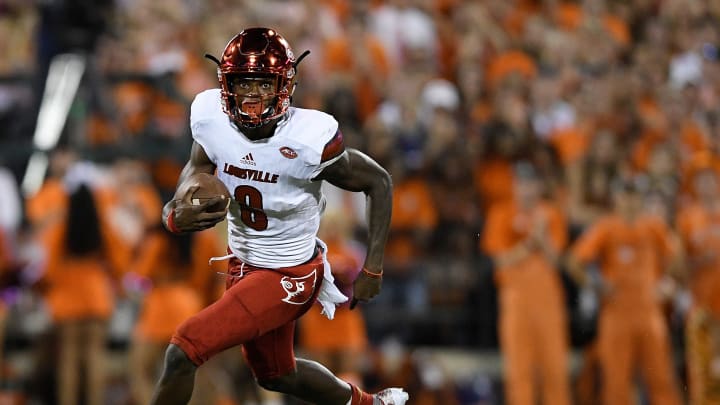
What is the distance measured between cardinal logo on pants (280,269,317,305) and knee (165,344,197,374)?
504 millimetres

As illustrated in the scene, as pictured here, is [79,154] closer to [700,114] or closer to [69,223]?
[69,223]

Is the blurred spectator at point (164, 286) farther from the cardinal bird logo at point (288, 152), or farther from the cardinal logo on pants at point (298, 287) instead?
the cardinal bird logo at point (288, 152)

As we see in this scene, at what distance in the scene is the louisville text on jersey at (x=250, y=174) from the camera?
196 inches

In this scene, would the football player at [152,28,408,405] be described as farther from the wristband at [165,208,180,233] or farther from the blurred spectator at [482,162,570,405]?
the blurred spectator at [482,162,570,405]

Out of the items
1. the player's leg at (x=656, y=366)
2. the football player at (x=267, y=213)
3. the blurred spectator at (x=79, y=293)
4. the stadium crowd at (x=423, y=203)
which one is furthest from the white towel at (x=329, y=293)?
the player's leg at (x=656, y=366)

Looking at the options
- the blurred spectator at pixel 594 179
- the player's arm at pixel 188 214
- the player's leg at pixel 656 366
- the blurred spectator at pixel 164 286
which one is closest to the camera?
the player's arm at pixel 188 214

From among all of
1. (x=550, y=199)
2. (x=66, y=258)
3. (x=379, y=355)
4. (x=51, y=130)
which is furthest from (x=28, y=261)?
(x=550, y=199)

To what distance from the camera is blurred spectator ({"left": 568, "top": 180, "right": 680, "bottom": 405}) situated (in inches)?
358

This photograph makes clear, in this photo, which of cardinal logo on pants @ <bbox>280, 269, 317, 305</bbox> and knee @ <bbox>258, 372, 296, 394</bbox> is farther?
knee @ <bbox>258, 372, 296, 394</bbox>

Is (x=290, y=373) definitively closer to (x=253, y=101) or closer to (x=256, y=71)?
(x=253, y=101)

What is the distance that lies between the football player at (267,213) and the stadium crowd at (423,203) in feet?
8.56

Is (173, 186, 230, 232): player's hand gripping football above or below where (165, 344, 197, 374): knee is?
above

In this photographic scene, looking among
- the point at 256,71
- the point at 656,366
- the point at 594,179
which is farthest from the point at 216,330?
the point at 594,179

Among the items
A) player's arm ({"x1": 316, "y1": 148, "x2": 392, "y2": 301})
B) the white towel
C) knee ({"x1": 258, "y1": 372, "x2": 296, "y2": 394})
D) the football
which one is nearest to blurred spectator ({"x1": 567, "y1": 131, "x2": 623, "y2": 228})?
the white towel
